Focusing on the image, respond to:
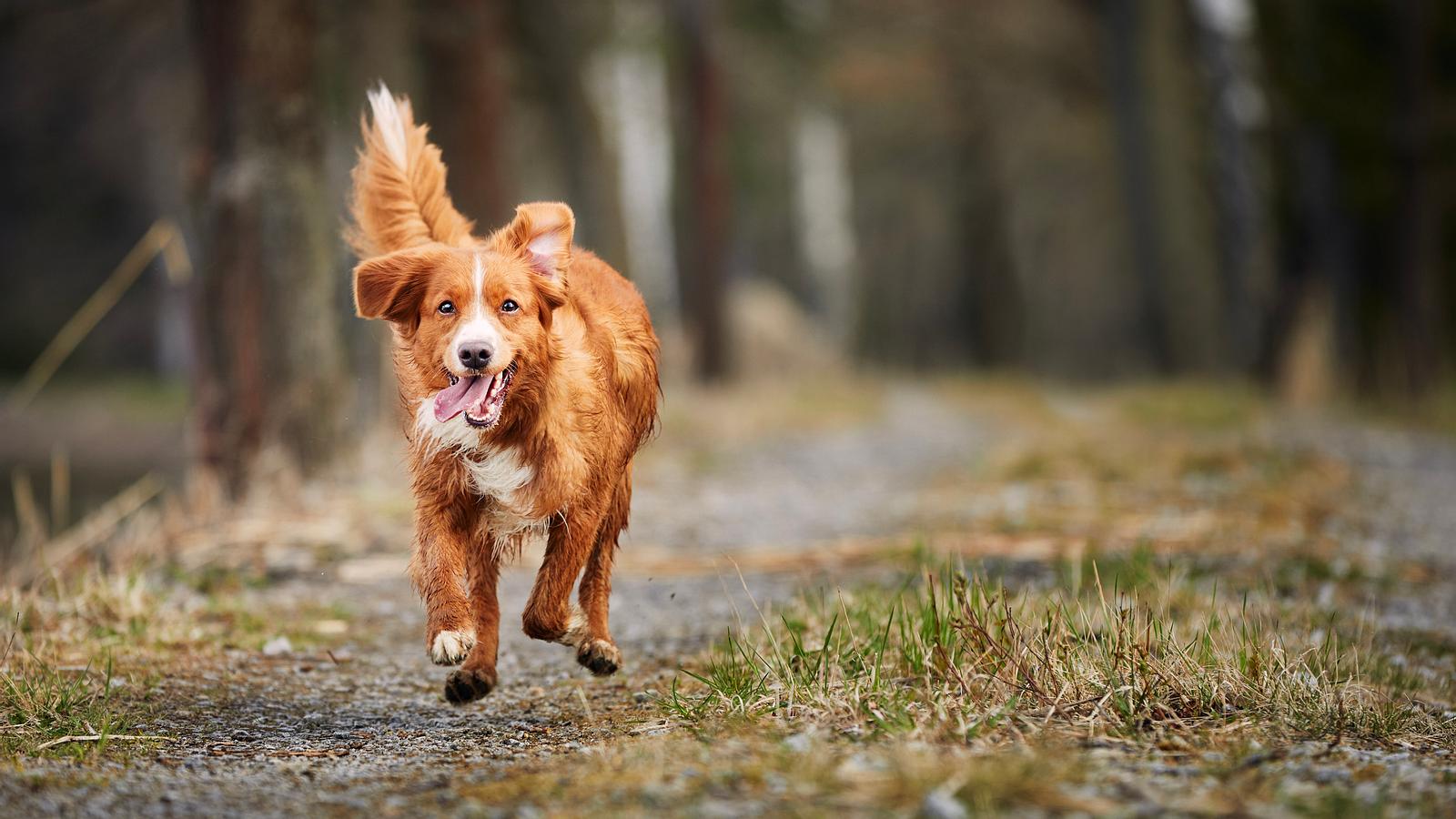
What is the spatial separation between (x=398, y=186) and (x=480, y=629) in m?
1.37

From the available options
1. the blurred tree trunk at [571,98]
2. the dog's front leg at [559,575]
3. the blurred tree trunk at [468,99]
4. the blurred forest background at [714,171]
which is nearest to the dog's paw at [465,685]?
the dog's front leg at [559,575]

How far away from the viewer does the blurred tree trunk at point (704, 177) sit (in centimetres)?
1669

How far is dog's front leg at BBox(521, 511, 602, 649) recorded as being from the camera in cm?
348

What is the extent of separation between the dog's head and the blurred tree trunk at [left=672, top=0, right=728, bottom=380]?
43.4ft

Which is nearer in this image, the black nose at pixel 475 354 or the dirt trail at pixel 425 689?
the dirt trail at pixel 425 689

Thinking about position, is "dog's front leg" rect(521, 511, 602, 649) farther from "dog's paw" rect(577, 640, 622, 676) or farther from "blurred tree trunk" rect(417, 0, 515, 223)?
"blurred tree trunk" rect(417, 0, 515, 223)

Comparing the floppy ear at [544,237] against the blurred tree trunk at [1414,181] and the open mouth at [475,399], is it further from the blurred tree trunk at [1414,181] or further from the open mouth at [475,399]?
the blurred tree trunk at [1414,181]

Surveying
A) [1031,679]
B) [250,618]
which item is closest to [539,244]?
[1031,679]

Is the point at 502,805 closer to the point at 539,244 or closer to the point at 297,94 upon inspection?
the point at 539,244

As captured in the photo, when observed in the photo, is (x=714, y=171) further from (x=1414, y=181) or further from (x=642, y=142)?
(x=642, y=142)

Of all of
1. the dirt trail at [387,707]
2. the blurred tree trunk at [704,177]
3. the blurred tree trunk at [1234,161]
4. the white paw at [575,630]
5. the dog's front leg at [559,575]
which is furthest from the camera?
the blurred tree trunk at [704,177]

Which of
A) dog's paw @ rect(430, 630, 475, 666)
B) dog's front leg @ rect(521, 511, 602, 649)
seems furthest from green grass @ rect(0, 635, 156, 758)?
dog's front leg @ rect(521, 511, 602, 649)

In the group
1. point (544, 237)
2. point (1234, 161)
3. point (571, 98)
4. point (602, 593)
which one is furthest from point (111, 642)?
point (1234, 161)

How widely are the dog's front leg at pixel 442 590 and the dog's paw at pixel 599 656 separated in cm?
40
